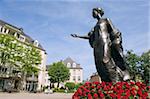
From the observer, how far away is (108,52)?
8.11 m

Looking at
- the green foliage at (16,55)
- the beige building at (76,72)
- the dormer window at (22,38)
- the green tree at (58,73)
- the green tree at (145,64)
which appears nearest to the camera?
the green foliage at (16,55)

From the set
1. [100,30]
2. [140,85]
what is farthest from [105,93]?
[100,30]

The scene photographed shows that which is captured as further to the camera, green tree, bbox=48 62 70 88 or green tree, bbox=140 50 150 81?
green tree, bbox=48 62 70 88

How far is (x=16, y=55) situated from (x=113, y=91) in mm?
39618

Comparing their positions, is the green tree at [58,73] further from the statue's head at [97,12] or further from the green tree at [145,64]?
the statue's head at [97,12]

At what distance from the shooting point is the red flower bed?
17.3 feet

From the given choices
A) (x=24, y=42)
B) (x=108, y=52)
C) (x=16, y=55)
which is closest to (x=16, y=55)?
→ (x=16, y=55)

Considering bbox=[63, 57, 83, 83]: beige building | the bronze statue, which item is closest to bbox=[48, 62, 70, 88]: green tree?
bbox=[63, 57, 83, 83]: beige building

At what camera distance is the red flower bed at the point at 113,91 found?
5.28 m

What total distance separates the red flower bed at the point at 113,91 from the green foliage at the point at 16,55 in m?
36.7

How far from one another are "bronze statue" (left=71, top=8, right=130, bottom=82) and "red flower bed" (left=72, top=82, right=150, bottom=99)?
2136 mm

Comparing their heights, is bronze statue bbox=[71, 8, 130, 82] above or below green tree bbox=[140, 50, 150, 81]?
below

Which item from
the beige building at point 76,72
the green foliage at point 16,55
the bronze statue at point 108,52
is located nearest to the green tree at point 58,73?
the green foliage at point 16,55

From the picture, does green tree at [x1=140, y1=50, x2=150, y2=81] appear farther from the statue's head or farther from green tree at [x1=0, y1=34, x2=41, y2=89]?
the statue's head
